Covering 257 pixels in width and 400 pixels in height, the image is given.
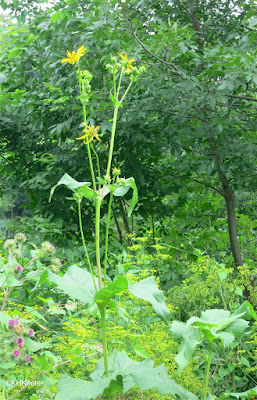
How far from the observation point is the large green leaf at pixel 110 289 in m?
1.15

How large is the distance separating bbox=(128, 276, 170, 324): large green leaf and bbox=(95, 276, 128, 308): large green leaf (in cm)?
5

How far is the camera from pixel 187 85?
268cm

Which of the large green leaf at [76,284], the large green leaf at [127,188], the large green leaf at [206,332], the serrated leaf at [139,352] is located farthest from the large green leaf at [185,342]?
the large green leaf at [127,188]

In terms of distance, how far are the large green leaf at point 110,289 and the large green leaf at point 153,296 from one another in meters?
0.05

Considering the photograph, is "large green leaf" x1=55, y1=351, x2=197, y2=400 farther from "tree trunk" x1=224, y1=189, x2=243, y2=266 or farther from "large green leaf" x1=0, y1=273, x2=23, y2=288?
"tree trunk" x1=224, y1=189, x2=243, y2=266

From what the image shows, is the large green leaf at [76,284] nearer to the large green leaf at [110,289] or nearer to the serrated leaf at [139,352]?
the large green leaf at [110,289]

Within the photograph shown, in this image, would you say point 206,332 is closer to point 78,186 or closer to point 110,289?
point 110,289

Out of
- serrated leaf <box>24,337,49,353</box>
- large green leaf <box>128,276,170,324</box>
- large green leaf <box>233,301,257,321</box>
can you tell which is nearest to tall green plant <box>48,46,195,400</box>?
large green leaf <box>128,276,170,324</box>

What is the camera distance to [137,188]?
3732 millimetres

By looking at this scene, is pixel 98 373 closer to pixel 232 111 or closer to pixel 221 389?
pixel 221 389

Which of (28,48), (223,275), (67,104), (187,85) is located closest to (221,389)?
(223,275)

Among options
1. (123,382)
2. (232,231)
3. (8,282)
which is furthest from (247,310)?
(232,231)

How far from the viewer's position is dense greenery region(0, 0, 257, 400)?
1.56m

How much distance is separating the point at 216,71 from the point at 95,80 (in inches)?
40.7
